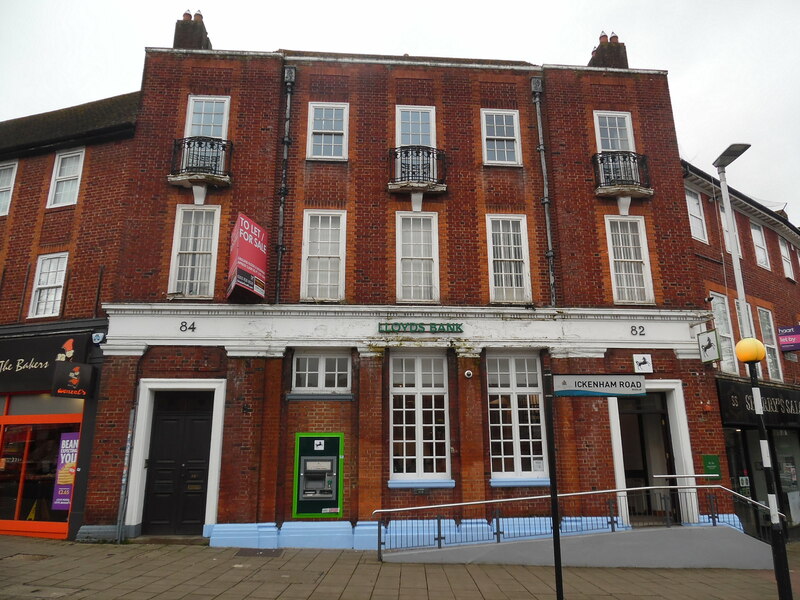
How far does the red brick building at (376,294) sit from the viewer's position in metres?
11.1

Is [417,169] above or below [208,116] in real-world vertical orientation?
below

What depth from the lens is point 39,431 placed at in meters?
12.1

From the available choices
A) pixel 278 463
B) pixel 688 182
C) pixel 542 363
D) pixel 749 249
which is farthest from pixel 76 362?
pixel 749 249

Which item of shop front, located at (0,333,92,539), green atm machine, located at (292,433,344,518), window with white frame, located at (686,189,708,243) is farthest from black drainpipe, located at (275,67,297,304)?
window with white frame, located at (686,189,708,243)

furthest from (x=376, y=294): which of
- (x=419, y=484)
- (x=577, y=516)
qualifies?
(x=577, y=516)

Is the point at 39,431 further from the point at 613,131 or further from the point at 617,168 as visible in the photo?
the point at 613,131

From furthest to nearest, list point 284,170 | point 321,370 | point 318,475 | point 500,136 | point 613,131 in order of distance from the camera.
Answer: point 613,131, point 500,136, point 284,170, point 321,370, point 318,475

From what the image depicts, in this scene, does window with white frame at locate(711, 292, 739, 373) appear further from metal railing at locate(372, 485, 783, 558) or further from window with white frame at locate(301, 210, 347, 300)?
window with white frame at locate(301, 210, 347, 300)

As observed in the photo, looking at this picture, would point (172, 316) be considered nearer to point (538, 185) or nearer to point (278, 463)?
point (278, 463)

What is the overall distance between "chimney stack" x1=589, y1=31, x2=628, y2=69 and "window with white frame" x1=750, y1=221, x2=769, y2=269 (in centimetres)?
791

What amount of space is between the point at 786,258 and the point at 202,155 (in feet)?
66.6

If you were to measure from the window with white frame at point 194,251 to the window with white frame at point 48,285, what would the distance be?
10.9 ft

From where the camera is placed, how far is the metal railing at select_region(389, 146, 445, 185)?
12.8 metres

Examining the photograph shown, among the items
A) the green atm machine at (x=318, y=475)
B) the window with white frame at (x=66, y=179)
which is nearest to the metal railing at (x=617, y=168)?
the green atm machine at (x=318, y=475)
